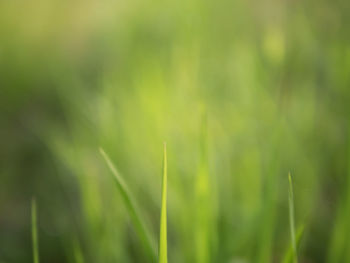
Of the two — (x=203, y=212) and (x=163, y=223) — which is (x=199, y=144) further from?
(x=163, y=223)

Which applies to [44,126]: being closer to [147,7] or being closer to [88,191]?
[88,191]

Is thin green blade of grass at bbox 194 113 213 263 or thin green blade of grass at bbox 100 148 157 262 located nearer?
thin green blade of grass at bbox 100 148 157 262

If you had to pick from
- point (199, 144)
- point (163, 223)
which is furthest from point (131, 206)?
point (199, 144)

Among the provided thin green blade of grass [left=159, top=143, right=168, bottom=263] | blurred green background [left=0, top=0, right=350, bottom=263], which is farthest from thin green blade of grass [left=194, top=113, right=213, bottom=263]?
thin green blade of grass [left=159, top=143, right=168, bottom=263]

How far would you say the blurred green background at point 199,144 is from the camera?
512 mm

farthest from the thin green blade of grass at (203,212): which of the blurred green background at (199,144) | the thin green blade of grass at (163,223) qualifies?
the thin green blade of grass at (163,223)

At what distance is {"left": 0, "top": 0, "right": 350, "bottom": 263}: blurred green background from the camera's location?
512 mm

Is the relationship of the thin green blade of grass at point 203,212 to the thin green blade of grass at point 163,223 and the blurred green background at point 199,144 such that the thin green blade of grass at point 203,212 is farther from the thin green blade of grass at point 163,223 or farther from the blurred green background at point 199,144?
the thin green blade of grass at point 163,223

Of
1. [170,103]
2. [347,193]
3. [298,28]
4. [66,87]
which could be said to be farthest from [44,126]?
[347,193]

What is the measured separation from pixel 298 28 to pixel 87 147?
0.47 meters

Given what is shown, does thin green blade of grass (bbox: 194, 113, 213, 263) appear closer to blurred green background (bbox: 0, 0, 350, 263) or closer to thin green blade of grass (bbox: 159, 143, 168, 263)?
blurred green background (bbox: 0, 0, 350, 263)

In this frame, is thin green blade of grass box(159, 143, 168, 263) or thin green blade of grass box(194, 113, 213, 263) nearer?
thin green blade of grass box(159, 143, 168, 263)

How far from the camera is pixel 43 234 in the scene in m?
0.63

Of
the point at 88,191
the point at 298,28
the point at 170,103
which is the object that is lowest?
the point at 88,191
